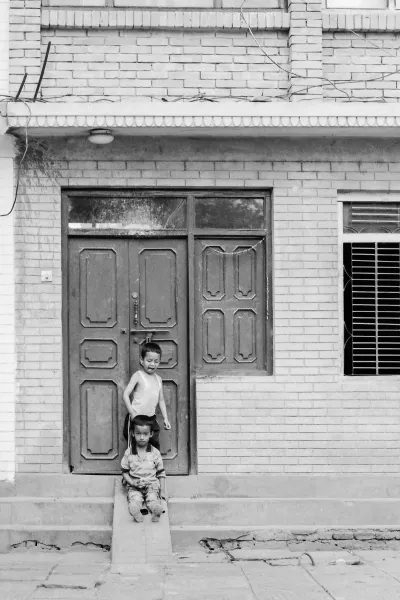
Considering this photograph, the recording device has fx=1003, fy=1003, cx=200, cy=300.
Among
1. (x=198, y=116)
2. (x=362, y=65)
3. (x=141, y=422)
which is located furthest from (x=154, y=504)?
(x=362, y=65)

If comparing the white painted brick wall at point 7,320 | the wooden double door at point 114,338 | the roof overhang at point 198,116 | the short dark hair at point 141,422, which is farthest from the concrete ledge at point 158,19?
the short dark hair at point 141,422

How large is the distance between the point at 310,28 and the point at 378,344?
300 cm

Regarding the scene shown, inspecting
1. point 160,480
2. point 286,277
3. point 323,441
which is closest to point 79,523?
point 160,480

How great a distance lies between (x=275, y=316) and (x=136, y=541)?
2.43m

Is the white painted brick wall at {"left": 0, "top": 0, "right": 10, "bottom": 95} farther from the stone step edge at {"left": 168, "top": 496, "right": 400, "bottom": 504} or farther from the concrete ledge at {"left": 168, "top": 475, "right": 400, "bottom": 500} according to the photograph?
the stone step edge at {"left": 168, "top": 496, "right": 400, "bottom": 504}

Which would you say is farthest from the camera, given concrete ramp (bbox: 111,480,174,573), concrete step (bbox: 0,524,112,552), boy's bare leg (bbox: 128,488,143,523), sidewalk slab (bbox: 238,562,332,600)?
concrete step (bbox: 0,524,112,552)

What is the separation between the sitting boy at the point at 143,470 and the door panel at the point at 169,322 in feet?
1.34

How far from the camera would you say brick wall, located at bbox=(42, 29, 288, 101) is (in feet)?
30.2

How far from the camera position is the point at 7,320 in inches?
358

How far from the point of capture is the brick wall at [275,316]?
9.15m

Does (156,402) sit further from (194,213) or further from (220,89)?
(220,89)

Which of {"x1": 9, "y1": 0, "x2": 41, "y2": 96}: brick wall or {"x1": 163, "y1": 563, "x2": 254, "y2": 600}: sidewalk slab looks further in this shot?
{"x1": 9, "y1": 0, "x2": 41, "y2": 96}: brick wall

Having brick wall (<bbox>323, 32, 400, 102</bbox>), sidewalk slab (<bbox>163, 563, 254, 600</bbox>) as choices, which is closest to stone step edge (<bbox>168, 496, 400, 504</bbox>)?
sidewalk slab (<bbox>163, 563, 254, 600</bbox>)

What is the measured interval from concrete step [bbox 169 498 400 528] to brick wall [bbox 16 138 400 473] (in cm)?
31
